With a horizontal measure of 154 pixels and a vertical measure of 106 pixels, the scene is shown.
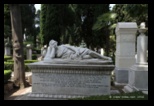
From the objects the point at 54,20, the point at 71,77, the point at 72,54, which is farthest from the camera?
the point at 54,20

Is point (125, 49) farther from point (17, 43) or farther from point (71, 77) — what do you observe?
point (17, 43)

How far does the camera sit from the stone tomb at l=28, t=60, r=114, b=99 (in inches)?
282

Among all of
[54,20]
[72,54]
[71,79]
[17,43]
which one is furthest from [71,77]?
[54,20]

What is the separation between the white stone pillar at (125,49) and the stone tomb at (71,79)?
12.6 ft

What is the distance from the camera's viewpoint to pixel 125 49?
11102 mm

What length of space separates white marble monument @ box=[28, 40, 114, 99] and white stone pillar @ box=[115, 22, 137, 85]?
150 inches

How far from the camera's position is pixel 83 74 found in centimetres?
719

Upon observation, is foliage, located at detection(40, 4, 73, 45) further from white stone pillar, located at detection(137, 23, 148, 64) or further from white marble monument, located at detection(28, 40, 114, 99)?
white marble monument, located at detection(28, 40, 114, 99)

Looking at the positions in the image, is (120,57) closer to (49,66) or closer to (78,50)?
(78,50)

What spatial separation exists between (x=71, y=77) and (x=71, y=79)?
0.06 meters

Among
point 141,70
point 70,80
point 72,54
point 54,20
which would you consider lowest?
point 70,80

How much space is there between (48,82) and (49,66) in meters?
0.54

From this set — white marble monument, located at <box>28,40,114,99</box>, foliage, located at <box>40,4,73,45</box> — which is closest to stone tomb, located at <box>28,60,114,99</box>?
white marble monument, located at <box>28,40,114,99</box>

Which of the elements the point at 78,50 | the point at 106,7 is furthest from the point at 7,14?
the point at 78,50
